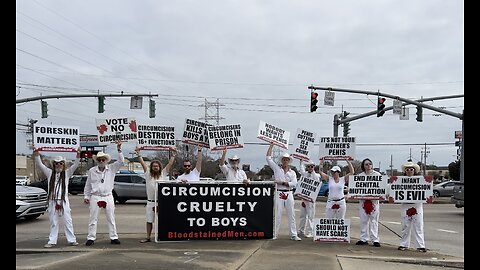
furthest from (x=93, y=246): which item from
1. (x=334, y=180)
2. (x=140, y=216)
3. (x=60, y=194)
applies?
(x=140, y=216)

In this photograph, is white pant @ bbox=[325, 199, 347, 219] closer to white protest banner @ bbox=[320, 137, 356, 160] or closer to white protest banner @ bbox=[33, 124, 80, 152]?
white protest banner @ bbox=[320, 137, 356, 160]

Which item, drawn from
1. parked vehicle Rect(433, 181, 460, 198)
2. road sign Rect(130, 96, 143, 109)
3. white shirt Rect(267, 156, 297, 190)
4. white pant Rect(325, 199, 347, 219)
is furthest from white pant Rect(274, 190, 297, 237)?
parked vehicle Rect(433, 181, 460, 198)

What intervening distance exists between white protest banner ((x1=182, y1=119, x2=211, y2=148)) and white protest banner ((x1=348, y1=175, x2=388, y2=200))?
3.35 metres

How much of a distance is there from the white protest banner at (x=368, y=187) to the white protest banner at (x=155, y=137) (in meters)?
4.08

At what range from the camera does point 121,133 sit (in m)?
10.2

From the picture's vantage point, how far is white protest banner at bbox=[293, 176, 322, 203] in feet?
36.7

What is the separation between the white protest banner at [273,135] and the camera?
429 inches

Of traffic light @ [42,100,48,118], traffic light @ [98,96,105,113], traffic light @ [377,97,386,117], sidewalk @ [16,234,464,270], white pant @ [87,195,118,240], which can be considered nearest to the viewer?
sidewalk @ [16,234,464,270]

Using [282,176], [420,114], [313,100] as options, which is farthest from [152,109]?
[282,176]

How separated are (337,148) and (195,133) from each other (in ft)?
11.0

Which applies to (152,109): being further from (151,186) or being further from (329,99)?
(151,186)

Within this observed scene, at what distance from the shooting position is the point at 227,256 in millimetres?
8258

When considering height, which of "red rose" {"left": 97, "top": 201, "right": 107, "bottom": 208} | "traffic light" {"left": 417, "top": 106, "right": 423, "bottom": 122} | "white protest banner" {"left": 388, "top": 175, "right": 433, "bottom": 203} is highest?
"traffic light" {"left": 417, "top": 106, "right": 423, "bottom": 122}
